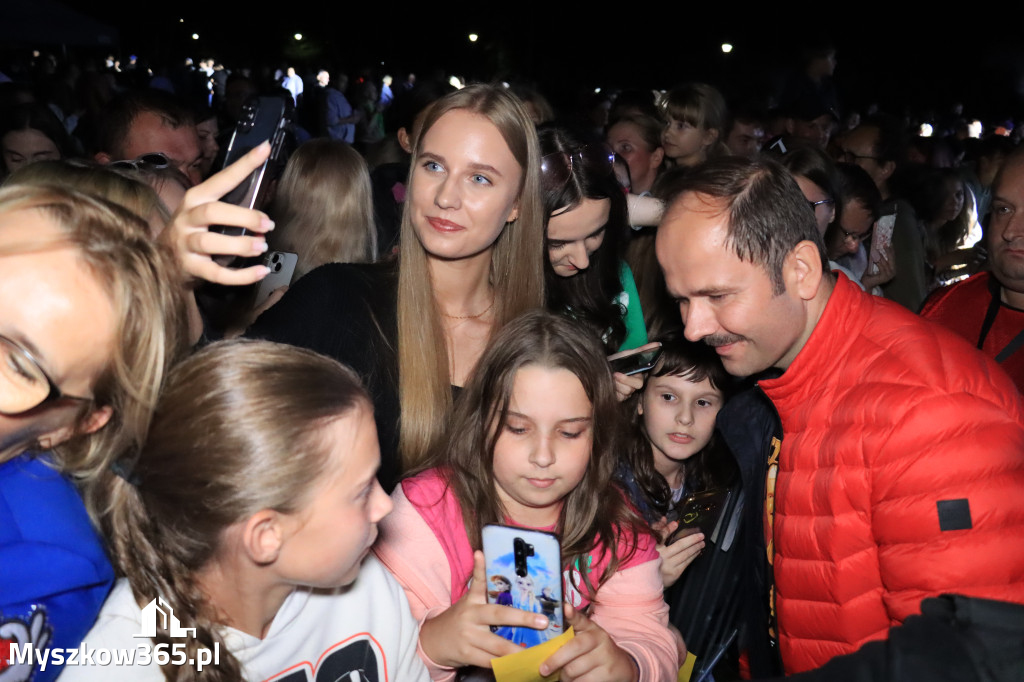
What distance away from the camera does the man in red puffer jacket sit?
1.66m

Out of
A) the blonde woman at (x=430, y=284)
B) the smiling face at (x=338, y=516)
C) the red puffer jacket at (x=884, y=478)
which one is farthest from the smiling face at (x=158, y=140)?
the red puffer jacket at (x=884, y=478)

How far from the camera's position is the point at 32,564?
1467 mm

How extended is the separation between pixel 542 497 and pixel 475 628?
0.45m

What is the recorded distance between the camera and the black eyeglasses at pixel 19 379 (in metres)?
1.33

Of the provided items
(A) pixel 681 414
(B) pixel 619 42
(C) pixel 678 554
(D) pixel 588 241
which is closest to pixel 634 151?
(D) pixel 588 241

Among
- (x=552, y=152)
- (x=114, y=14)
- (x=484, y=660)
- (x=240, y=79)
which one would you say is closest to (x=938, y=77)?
(x=240, y=79)

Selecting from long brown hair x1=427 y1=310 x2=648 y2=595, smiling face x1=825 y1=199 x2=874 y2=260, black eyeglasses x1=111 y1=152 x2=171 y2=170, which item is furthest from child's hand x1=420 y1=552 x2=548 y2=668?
smiling face x1=825 y1=199 x2=874 y2=260

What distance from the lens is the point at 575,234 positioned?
302 centimetres

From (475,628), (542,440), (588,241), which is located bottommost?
(475,628)

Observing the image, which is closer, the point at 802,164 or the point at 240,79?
the point at 802,164

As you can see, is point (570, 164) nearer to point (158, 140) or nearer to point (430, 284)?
point (430, 284)

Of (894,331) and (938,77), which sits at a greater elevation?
(938,77)

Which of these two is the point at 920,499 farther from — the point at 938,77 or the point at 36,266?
the point at 938,77

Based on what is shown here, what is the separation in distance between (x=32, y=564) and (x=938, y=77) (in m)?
23.9
